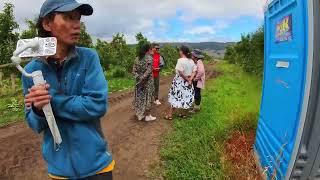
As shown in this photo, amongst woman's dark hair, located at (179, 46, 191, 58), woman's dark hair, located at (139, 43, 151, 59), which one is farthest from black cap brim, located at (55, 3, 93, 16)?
woman's dark hair, located at (179, 46, 191, 58)

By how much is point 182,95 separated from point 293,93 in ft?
19.7

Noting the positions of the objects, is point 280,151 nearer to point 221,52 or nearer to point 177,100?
point 177,100

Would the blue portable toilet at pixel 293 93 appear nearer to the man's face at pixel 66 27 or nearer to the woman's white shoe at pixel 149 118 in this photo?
the man's face at pixel 66 27

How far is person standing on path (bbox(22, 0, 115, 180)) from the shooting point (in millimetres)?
2482

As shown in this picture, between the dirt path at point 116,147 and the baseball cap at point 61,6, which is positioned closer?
the baseball cap at point 61,6

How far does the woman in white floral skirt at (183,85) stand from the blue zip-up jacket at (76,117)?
7129 mm

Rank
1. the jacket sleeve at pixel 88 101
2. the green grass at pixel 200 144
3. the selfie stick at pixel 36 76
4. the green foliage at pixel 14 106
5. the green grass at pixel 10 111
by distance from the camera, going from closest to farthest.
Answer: the selfie stick at pixel 36 76, the jacket sleeve at pixel 88 101, the green grass at pixel 200 144, the green grass at pixel 10 111, the green foliage at pixel 14 106

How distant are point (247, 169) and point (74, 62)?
293 centimetres

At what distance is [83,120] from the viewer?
8.11 feet

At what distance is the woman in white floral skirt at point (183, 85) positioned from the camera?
31.6 feet

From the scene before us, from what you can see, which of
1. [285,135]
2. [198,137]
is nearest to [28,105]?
[285,135]

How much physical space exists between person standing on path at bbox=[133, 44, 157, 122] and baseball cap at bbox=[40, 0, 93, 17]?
660 centimetres

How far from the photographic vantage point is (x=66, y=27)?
8.21 feet

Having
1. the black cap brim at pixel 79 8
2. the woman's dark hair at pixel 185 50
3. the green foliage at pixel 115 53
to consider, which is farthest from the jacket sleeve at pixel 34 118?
the green foliage at pixel 115 53
